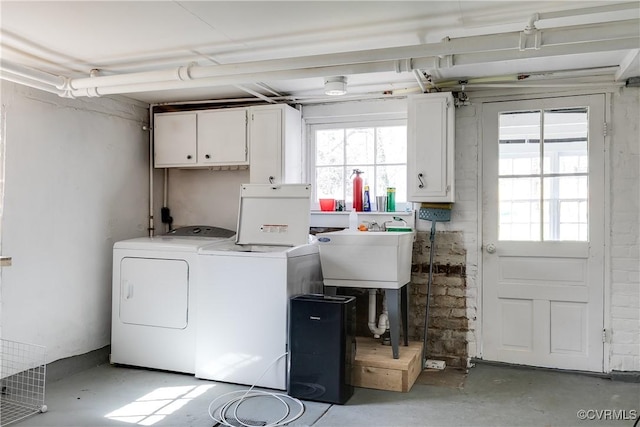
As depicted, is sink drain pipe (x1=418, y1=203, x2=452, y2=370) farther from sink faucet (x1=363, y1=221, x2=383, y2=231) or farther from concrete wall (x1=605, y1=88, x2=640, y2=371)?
concrete wall (x1=605, y1=88, x2=640, y2=371)

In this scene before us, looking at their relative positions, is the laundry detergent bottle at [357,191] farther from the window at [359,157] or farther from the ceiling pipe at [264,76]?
the ceiling pipe at [264,76]

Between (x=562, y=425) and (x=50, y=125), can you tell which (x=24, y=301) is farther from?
(x=562, y=425)

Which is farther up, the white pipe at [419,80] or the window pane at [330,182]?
the white pipe at [419,80]

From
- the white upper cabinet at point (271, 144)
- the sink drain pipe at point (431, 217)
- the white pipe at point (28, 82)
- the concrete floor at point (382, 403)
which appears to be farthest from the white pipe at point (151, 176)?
the sink drain pipe at point (431, 217)

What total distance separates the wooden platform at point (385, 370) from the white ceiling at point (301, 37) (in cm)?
186

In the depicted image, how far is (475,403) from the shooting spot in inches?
121

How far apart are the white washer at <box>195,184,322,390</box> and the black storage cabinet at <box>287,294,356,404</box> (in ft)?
0.46

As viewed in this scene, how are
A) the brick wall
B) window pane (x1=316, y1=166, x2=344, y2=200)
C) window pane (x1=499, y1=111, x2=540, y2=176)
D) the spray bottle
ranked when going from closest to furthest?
window pane (x1=499, y1=111, x2=540, y2=176), the brick wall, the spray bottle, window pane (x1=316, y1=166, x2=344, y2=200)

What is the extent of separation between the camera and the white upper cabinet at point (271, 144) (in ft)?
13.0

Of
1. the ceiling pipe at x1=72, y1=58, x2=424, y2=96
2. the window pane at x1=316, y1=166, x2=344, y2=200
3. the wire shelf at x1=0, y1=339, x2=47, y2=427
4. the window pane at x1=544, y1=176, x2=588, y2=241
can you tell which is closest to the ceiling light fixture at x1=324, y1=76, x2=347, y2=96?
the ceiling pipe at x1=72, y1=58, x2=424, y2=96

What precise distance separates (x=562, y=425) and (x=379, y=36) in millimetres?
2377

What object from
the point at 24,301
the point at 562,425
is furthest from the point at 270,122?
the point at 562,425

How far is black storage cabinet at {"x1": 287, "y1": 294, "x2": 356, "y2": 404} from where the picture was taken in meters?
3.03

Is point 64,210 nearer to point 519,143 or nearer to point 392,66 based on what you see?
point 392,66
